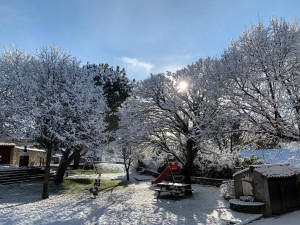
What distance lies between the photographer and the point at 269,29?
13641 mm

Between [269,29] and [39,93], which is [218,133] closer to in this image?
[269,29]

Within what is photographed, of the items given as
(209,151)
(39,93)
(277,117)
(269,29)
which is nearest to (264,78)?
(277,117)

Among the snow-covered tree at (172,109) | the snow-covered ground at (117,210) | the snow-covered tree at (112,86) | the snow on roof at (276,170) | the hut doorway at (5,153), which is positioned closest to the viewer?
the snow-covered ground at (117,210)

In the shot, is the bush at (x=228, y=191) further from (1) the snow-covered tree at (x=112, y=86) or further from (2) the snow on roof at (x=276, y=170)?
(1) the snow-covered tree at (x=112, y=86)

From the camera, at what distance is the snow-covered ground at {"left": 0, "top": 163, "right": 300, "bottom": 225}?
36.9 feet

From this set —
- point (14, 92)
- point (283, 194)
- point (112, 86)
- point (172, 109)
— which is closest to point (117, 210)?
point (172, 109)

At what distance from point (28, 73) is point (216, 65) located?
11.9 m

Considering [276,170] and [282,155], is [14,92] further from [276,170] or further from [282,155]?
[282,155]

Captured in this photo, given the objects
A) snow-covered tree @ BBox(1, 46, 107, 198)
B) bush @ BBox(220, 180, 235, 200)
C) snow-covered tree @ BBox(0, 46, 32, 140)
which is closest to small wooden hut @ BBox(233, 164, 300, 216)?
bush @ BBox(220, 180, 235, 200)

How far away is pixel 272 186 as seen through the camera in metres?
12.9

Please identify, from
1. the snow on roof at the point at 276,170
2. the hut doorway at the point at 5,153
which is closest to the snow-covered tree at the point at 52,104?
the snow on roof at the point at 276,170

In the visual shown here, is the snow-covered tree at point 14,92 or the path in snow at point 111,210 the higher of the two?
the snow-covered tree at point 14,92

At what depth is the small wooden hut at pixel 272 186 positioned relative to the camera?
41.5 ft

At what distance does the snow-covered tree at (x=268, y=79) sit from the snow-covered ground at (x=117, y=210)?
4.29 metres
